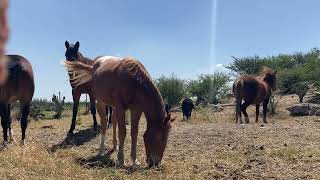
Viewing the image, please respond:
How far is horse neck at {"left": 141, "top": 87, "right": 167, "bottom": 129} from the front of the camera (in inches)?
258

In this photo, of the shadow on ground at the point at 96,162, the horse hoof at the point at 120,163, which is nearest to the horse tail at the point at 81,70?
the shadow on ground at the point at 96,162

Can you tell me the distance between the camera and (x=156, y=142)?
6410 millimetres

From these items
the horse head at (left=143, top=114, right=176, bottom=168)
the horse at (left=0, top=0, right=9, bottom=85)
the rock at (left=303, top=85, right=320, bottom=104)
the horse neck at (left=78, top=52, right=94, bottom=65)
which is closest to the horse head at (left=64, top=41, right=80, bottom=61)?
the horse neck at (left=78, top=52, right=94, bottom=65)

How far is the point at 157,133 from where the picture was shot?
646 cm

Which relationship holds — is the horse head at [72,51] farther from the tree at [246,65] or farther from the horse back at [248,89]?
the tree at [246,65]

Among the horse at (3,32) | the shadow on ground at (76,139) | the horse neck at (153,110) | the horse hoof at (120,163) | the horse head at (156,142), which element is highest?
the horse at (3,32)

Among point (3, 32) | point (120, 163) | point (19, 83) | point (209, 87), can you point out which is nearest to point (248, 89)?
point (19, 83)

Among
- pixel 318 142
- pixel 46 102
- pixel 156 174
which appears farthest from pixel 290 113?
pixel 46 102

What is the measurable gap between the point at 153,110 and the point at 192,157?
1.28m

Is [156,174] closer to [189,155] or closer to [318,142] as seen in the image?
[189,155]

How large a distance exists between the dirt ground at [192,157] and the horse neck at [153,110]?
659 mm

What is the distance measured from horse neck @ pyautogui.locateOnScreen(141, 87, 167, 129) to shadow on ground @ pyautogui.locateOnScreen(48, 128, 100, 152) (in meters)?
2.18

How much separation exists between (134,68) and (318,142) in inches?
167

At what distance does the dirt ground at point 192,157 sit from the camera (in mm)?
5625
